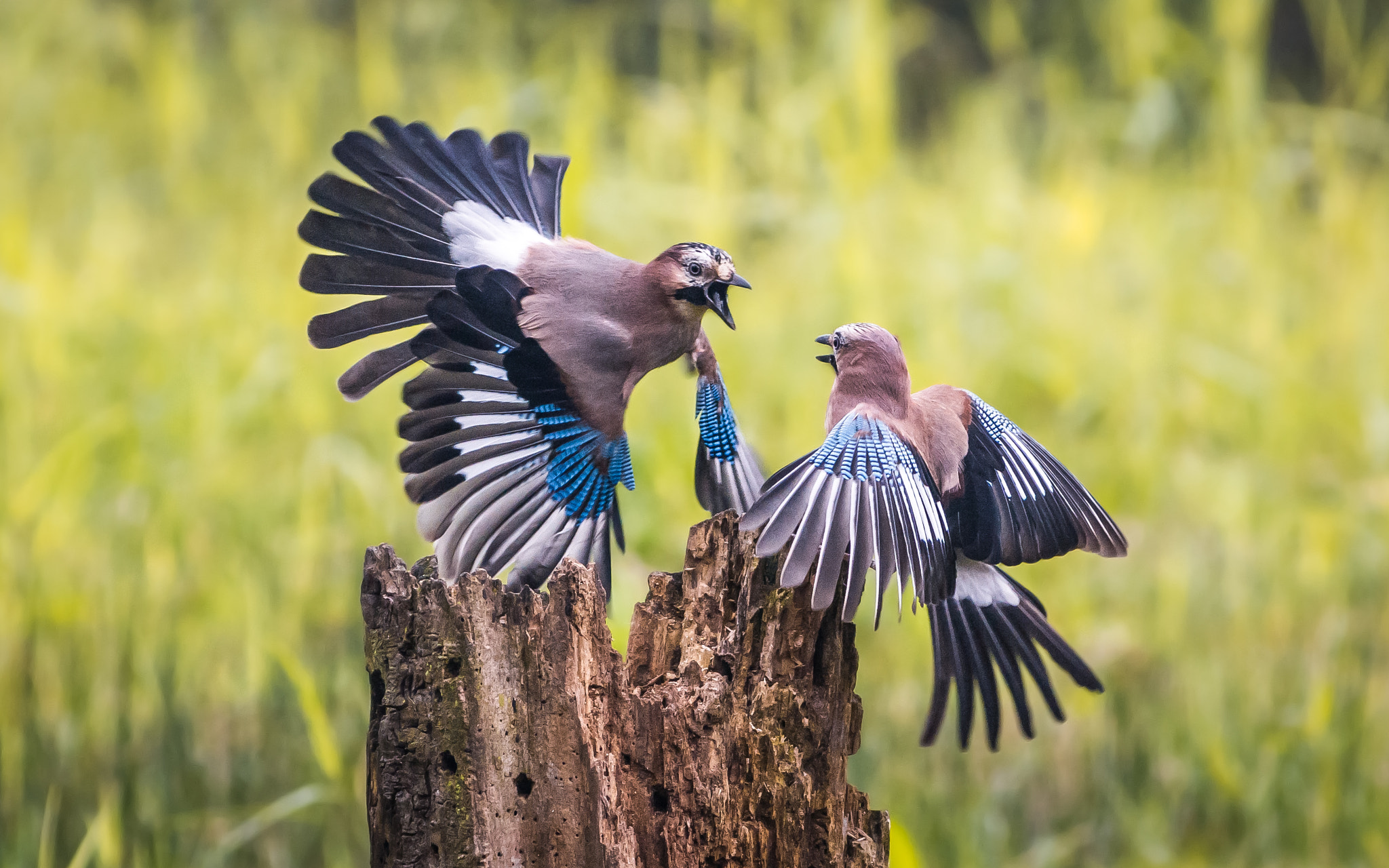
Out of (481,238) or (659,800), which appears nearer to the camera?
(659,800)

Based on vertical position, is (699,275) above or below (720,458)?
above

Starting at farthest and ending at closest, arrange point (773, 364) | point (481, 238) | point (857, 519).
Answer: point (773, 364) < point (481, 238) < point (857, 519)

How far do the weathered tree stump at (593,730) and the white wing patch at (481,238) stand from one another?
0.61 metres

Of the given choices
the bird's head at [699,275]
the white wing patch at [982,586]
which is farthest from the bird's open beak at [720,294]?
the white wing patch at [982,586]

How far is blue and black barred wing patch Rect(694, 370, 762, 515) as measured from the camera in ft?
6.34

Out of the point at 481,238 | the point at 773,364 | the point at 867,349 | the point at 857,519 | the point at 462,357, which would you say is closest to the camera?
the point at 857,519

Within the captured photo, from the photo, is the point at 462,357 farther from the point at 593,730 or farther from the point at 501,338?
the point at 593,730

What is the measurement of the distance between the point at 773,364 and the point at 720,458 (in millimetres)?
2371

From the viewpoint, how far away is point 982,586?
1937 mm

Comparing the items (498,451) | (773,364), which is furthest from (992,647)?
(773,364)

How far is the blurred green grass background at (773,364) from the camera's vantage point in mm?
2932

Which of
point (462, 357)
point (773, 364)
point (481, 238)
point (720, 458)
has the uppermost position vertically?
point (773, 364)

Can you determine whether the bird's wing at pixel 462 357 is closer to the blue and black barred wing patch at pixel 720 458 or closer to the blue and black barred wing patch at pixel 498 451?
the blue and black barred wing patch at pixel 498 451

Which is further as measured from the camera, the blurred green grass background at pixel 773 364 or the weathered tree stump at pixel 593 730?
the blurred green grass background at pixel 773 364
